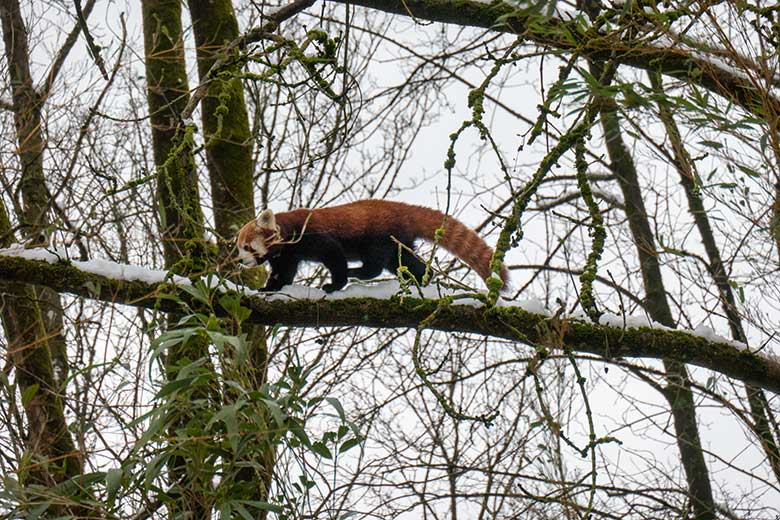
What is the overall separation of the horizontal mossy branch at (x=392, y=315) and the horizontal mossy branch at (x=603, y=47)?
103 centimetres

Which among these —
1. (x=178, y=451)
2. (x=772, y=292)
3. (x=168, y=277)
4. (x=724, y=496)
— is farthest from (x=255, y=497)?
(x=724, y=496)

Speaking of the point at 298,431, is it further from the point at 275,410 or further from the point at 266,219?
the point at 266,219

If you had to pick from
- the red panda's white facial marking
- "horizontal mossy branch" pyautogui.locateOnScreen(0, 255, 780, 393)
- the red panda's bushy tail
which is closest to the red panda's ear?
the red panda's white facial marking

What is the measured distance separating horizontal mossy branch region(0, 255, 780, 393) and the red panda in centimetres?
125

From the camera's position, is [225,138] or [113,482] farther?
[225,138]

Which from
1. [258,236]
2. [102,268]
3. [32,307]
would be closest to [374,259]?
[258,236]

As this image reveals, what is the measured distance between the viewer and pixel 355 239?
5.10m

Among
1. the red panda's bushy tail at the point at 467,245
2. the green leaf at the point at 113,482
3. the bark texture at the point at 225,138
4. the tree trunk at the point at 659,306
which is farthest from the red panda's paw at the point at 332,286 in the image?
the tree trunk at the point at 659,306

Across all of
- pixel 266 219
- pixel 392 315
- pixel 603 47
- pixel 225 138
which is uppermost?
pixel 225 138

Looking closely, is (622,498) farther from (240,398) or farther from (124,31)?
(124,31)

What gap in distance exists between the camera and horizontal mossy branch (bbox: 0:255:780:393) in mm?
3436

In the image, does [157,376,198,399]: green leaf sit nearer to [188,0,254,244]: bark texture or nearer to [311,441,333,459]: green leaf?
[311,441,333,459]: green leaf

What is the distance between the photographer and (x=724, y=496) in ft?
20.3

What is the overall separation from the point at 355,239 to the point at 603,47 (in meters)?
2.28
